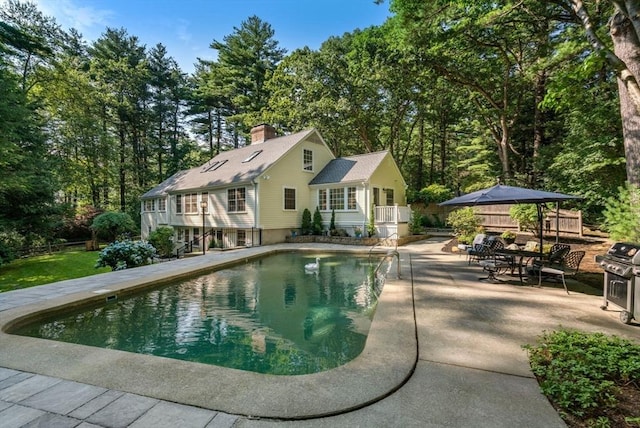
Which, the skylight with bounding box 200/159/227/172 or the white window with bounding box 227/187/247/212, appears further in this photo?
the skylight with bounding box 200/159/227/172

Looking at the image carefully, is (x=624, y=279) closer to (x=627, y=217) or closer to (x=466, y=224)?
(x=627, y=217)

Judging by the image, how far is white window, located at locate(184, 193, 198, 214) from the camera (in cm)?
1852

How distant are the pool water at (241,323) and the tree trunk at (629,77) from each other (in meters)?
6.10

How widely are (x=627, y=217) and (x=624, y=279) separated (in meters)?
2.44

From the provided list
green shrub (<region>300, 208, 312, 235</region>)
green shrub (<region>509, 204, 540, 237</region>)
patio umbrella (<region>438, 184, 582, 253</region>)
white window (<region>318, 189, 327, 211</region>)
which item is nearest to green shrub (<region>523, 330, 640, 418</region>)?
patio umbrella (<region>438, 184, 582, 253</region>)

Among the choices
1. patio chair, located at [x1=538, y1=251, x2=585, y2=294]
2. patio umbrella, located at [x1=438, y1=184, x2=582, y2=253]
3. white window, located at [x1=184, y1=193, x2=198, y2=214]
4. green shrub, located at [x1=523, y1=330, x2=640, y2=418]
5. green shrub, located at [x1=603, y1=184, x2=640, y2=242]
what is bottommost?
green shrub, located at [x1=523, y1=330, x2=640, y2=418]

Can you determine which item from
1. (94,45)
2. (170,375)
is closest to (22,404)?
(170,375)

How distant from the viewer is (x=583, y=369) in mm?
2523

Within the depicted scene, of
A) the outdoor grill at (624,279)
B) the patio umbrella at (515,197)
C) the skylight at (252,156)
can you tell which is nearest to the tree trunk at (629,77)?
the patio umbrella at (515,197)

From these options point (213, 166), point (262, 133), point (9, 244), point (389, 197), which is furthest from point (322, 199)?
point (9, 244)

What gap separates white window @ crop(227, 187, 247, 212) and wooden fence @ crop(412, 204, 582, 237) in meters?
11.8

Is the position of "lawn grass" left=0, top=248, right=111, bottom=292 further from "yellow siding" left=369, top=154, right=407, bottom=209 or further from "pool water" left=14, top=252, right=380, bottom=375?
"yellow siding" left=369, top=154, right=407, bottom=209

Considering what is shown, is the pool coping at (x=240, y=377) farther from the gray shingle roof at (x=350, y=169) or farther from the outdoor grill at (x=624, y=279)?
the gray shingle roof at (x=350, y=169)

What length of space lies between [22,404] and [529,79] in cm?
2154
